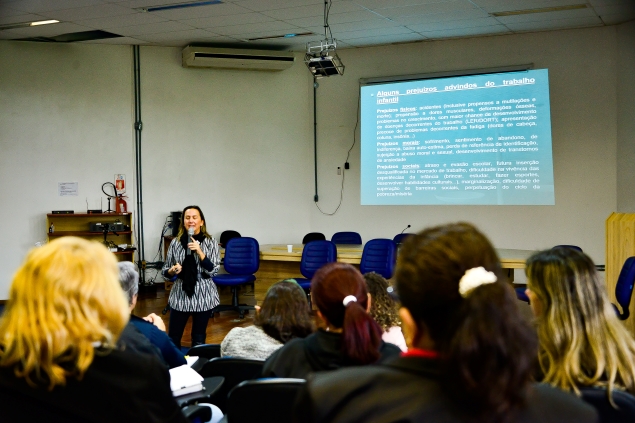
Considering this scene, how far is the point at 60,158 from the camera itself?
8.37 meters

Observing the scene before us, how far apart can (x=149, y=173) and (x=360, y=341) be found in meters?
7.36

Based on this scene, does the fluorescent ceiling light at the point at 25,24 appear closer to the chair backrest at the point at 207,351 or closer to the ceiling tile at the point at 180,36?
the ceiling tile at the point at 180,36

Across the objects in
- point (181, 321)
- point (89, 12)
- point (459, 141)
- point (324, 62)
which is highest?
point (89, 12)

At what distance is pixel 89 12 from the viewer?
22.3 ft

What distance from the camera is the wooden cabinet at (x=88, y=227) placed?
8219 mm

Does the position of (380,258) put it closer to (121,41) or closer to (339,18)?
(339,18)

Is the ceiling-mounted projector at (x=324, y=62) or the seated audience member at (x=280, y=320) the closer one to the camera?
the seated audience member at (x=280, y=320)

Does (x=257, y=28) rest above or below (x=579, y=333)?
above

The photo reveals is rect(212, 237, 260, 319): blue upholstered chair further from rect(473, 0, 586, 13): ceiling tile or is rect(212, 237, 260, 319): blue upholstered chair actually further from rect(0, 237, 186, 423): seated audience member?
rect(0, 237, 186, 423): seated audience member

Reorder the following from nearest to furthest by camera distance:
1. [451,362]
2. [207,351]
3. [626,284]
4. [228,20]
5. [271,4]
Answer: [451,362]
[207,351]
[626,284]
[271,4]
[228,20]

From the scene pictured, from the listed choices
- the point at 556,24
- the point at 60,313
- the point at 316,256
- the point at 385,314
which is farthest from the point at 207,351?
the point at 556,24

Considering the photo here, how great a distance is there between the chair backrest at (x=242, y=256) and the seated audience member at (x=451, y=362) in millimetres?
5890

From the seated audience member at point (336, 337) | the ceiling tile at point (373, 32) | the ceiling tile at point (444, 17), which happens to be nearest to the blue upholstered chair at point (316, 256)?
the ceiling tile at point (444, 17)

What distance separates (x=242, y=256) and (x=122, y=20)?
3.13 metres
